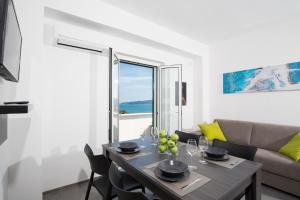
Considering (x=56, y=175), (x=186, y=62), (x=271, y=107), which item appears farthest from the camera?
(x=186, y=62)

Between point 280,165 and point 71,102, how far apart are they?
3.12 meters

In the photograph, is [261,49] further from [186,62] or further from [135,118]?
[135,118]

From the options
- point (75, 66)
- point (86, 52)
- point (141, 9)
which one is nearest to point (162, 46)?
point (141, 9)

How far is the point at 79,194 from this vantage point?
218 cm

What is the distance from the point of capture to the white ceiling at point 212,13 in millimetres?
2439

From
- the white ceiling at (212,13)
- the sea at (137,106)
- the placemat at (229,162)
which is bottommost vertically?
the placemat at (229,162)

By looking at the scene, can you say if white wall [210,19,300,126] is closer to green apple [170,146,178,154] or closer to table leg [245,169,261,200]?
table leg [245,169,261,200]

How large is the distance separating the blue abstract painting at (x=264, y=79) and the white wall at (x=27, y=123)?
3672 millimetres

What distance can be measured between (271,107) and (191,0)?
2513 millimetres

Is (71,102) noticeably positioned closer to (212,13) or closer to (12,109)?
(12,109)

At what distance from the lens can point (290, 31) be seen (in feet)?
9.56

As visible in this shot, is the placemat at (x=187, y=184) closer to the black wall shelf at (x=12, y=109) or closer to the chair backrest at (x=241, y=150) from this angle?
the chair backrest at (x=241, y=150)

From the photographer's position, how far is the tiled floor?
2100 millimetres

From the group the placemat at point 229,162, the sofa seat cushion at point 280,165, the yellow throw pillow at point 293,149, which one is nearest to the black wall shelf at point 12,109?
the placemat at point 229,162
